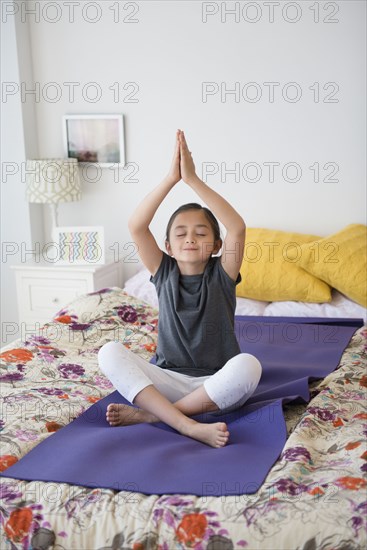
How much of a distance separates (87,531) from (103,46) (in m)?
2.71

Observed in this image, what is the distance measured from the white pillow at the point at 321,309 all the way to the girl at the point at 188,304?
3.01 ft

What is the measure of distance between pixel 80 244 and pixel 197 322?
1592 millimetres

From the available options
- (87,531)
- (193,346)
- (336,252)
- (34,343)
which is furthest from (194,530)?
(336,252)

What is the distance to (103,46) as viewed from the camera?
135 inches

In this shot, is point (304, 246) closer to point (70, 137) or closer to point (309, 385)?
point (309, 385)

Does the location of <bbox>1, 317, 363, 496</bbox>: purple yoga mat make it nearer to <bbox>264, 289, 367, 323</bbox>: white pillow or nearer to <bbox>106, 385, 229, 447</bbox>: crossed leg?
<bbox>106, 385, 229, 447</bbox>: crossed leg

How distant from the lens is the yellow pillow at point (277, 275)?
291 centimetres

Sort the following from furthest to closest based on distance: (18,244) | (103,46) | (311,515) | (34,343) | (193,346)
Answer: (18,244), (103,46), (34,343), (193,346), (311,515)

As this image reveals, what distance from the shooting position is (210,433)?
162 centimetres

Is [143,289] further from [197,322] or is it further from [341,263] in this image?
[197,322]

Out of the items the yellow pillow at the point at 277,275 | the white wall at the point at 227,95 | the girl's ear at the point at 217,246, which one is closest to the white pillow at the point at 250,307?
the yellow pillow at the point at 277,275

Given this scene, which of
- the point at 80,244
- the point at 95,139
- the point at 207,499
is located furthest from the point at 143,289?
the point at 207,499

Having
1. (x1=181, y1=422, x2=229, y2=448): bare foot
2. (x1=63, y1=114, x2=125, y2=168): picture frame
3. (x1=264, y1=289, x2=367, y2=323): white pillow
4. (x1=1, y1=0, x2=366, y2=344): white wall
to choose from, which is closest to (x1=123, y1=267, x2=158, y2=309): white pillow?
(x1=1, y1=0, x2=366, y2=344): white wall

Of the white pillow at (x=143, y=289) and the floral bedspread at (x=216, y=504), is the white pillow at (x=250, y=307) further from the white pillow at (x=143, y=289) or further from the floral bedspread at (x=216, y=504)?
the floral bedspread at (x=216, y=504)
